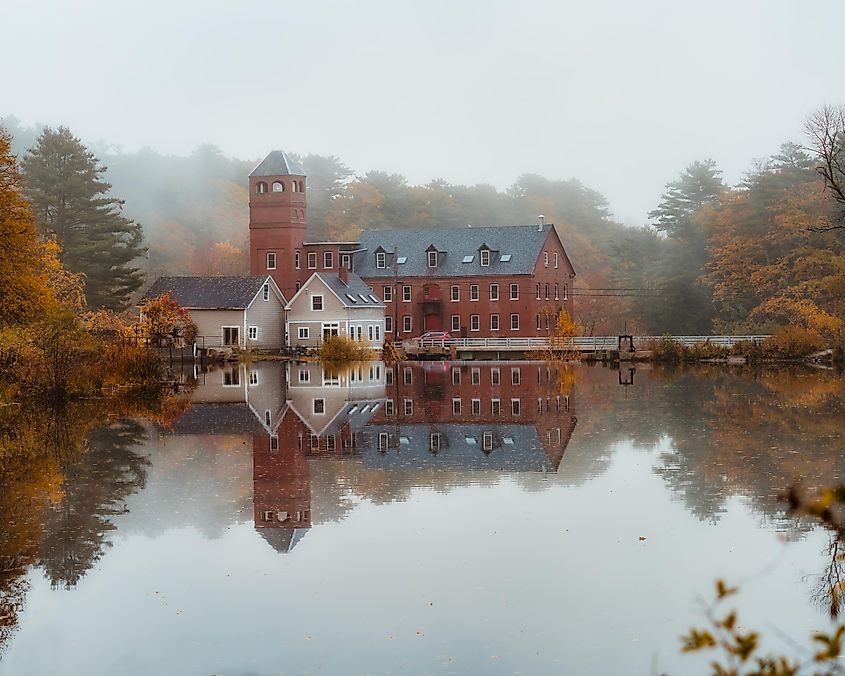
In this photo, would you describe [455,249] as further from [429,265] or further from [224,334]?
[224,334]

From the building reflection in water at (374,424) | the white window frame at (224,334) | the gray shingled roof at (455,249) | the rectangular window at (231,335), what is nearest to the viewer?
the building reflection in water at (374,424)

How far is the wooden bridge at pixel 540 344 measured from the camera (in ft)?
210

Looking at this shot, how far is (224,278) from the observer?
73562 mm

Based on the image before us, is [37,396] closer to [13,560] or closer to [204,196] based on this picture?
[13,560]

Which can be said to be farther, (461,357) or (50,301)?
(461,357)

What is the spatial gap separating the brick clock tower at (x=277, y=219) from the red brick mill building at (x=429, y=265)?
0.07 meters

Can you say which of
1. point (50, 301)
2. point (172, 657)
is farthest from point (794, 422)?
point (50, 301)

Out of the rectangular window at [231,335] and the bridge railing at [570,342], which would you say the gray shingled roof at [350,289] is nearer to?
the bridge railing at [570,342]

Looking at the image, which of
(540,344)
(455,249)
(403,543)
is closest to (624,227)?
(455,249)

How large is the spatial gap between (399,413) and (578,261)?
271ft

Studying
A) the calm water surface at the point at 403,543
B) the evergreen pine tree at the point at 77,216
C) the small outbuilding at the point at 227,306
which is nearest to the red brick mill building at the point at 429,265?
the small outbuilding at the point at 227,306

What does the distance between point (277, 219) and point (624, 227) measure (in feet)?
160

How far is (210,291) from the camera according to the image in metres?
72.4

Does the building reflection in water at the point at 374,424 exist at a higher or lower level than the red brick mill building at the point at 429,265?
lower
